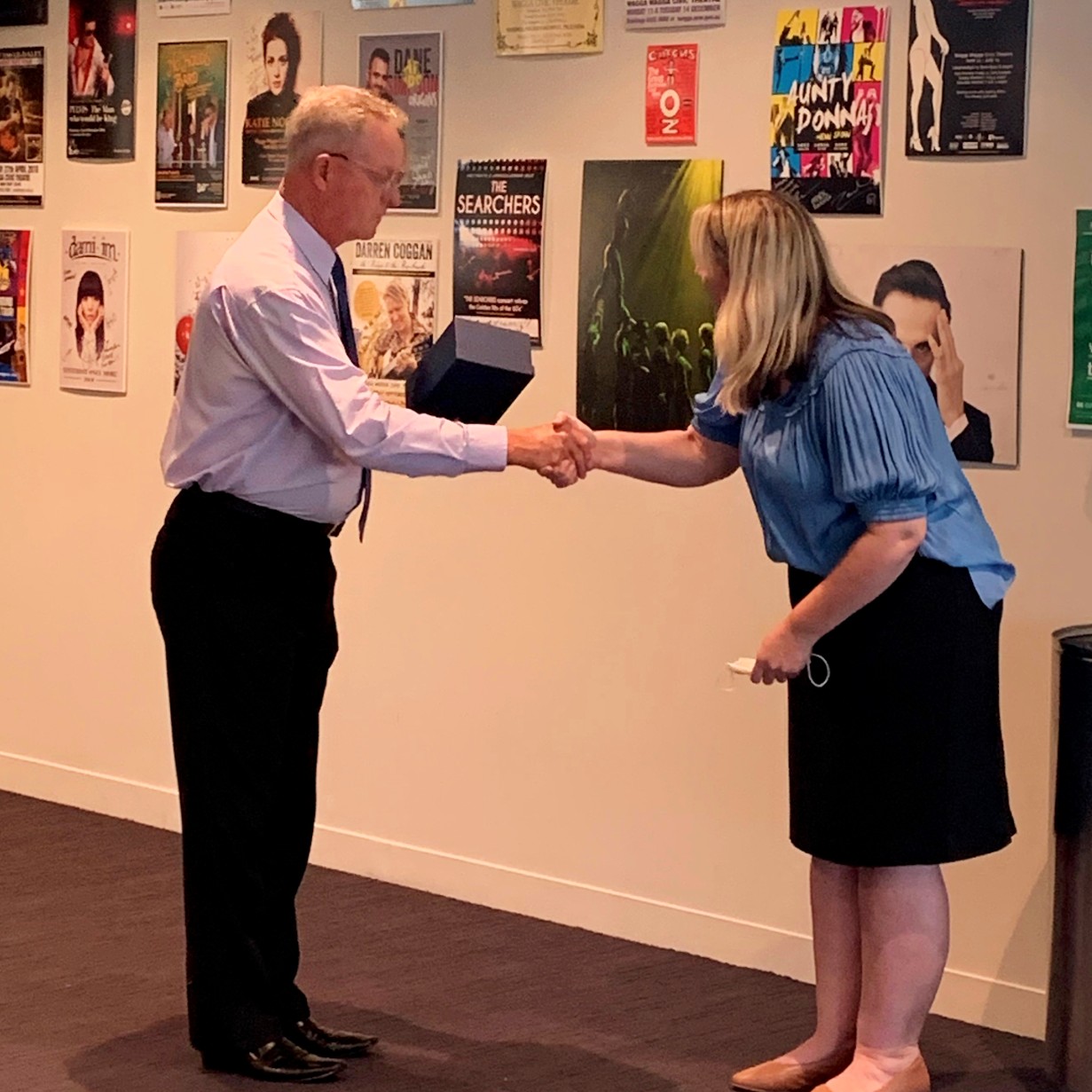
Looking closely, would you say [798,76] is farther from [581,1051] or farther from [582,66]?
[581,1051]

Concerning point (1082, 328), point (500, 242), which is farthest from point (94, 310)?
point (1082, 328)

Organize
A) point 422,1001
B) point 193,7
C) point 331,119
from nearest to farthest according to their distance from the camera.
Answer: point 331,119 < point 422,1001 < point 193,7

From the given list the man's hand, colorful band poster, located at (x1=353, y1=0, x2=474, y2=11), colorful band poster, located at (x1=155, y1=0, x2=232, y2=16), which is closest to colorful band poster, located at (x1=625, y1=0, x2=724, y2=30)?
colorful band poster, located at (x1=353, y1=0, x2=474, y2=11)

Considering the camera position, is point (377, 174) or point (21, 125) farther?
point (21, 125)

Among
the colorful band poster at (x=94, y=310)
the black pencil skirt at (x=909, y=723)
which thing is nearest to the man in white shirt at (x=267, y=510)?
the black pencil skirt at (x=909, y=723)

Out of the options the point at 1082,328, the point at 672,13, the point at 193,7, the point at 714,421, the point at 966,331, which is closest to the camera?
the point at 714,421

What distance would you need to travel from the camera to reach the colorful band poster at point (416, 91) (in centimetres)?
439

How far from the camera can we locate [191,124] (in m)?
4.87

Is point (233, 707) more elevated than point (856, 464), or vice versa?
point (856, 464)

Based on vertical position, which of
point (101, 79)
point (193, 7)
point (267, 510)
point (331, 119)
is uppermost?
point (193, 7)

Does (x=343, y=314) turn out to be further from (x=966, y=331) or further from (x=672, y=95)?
(x=966, y=331)

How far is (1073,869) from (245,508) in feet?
5.20

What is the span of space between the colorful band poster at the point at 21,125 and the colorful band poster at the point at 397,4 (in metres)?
1.22

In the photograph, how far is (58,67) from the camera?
5.19 metres
